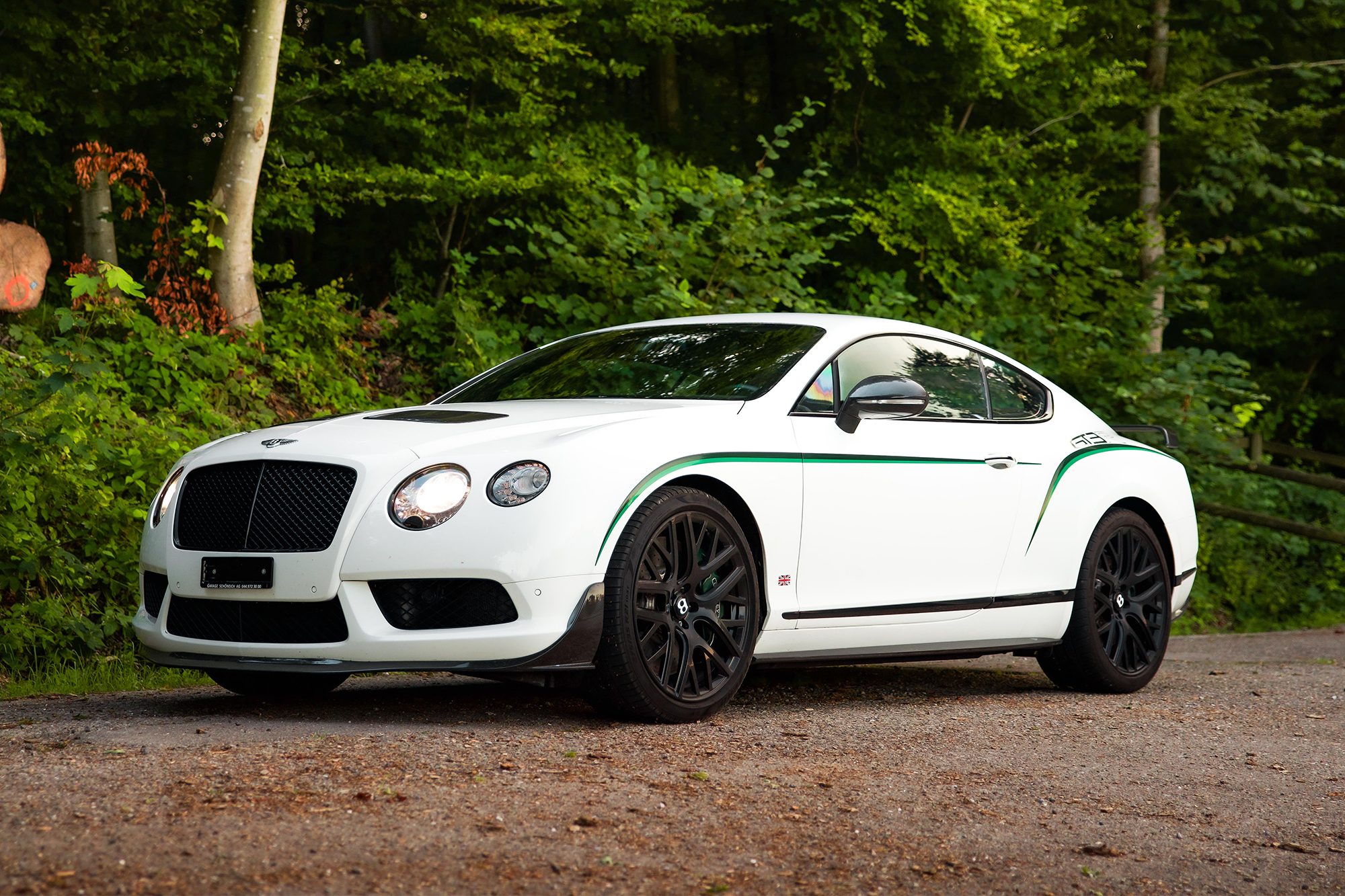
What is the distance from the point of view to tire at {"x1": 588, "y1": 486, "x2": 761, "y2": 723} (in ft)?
15.5

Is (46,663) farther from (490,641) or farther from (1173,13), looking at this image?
(1173,13)

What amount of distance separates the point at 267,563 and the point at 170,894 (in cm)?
203

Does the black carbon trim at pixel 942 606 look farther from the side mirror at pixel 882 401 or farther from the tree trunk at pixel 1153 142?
the tree trunk at pixel 1153 142

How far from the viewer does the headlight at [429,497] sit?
4.59 m

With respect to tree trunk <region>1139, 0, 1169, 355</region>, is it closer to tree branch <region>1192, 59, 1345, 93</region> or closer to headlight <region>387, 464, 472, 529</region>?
tree branch <region>1192, 59, 1345, 93</region>

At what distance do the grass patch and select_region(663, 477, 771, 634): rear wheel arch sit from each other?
2.76 m

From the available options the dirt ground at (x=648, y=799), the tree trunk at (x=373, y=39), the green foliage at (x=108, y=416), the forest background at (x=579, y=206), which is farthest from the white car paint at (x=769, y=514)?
the tree trunk at (x=373, y=39)

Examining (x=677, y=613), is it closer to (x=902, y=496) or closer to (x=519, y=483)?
(x=519, y=483)

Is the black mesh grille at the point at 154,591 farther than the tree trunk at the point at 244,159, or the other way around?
the tree trunk at the point at 244,159

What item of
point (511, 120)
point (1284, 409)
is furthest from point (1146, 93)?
point (511, 120)

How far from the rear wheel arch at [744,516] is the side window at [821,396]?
1.68 feet

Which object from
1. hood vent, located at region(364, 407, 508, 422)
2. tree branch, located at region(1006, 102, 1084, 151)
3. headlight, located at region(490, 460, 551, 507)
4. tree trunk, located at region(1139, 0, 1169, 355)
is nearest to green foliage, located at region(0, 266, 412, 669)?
hood vent, located at region(364, 407, 508, 422)

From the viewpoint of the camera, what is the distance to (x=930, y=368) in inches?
249

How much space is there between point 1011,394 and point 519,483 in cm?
290
